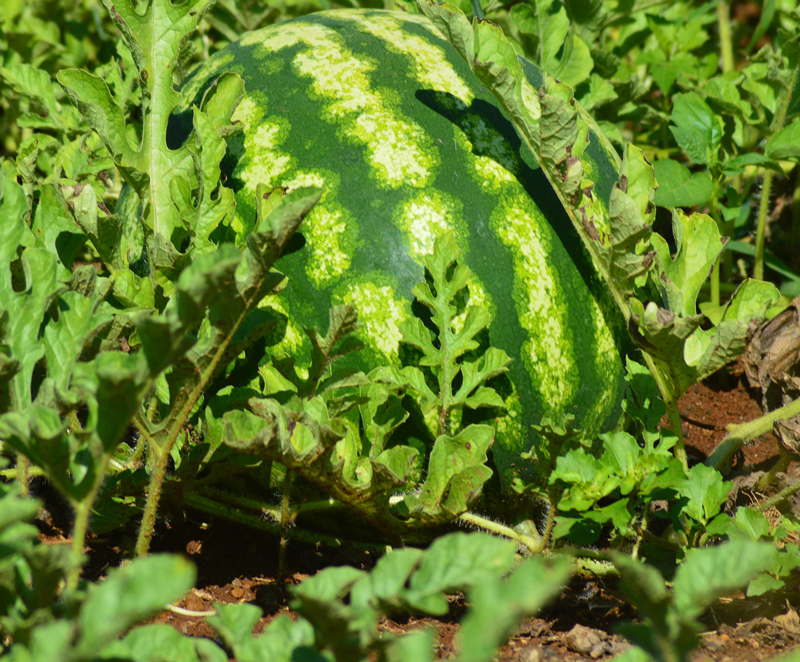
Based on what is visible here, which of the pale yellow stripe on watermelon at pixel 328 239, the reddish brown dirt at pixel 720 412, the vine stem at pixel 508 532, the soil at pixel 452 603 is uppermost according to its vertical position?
the pale yellow stripe on watermelon at pixel 328 239

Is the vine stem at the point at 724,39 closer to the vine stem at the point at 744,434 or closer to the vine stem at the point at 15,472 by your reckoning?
the vine stem at the point at 744,434

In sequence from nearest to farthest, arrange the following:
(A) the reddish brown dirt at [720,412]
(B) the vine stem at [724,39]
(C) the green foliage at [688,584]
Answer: (C) the green foliage at [688,584], (A) the reddish brown dirt at [720,412], (B) the vine stem at [724,39]

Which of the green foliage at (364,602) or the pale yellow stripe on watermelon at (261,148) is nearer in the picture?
the green foliage at (364,602)

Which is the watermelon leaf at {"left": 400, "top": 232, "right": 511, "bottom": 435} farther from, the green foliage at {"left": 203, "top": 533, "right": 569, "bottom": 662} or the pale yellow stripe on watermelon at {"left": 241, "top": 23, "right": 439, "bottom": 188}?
the green foliage at {"left": 203, "top": 533, "right": 569, "bottom": 662}

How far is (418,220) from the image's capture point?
2.10 meters

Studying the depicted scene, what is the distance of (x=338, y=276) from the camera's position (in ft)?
6.82

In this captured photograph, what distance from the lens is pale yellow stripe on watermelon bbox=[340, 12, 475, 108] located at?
2.35 m

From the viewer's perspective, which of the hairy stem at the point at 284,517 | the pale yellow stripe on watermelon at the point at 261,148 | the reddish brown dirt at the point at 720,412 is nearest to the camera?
the hairy stem at the point at 284,517

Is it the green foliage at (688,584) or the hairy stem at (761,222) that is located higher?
the green foliage at (688,584)

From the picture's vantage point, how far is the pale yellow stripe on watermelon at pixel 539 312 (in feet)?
7.02

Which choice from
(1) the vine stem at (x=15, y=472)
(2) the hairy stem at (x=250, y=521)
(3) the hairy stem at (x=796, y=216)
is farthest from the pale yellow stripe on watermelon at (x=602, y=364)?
(3) the hairy stem at (x=796, y=216)

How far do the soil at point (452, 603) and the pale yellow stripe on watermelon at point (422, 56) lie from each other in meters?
1.30

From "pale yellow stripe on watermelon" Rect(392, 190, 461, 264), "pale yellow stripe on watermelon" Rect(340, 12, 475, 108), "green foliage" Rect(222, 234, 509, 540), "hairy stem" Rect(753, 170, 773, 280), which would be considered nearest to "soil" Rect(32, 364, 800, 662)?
"green foliage" Rect(222, 234, 509, 540)

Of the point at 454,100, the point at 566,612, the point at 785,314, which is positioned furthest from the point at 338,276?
the point at 785,314
